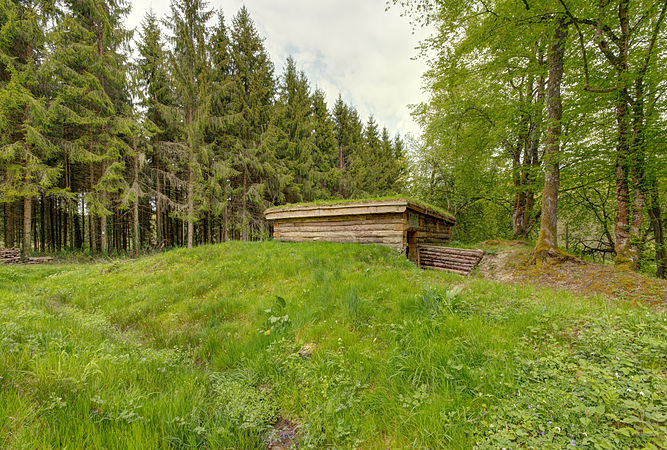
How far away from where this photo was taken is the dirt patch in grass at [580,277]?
4.22 m

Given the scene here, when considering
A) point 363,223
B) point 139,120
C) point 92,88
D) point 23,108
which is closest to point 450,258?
point 363,223

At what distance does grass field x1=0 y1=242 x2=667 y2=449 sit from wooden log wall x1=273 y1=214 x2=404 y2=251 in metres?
3.59

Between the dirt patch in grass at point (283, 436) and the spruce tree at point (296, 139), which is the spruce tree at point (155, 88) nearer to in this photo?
the spruce tree at point (296, 139)

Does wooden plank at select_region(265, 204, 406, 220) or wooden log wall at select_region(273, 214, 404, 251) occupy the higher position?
wooden plank at select_region(265, 204, 406, 220)

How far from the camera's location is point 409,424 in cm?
186

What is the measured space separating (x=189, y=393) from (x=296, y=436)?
119cm

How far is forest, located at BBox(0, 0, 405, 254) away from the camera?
13.4 m

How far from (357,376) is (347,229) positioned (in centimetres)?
638

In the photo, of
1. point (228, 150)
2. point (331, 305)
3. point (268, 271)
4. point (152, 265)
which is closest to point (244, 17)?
point (228, 150)

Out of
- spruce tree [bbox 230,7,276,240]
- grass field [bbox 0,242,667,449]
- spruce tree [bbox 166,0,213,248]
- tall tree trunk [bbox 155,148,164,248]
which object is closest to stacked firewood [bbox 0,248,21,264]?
tall tree trunk [bbox 155,148,164,248]

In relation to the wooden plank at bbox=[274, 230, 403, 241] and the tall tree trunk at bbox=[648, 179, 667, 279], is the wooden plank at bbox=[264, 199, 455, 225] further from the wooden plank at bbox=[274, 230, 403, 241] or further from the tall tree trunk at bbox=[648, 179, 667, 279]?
the tall tree trunk at bbox=[648, 179, 667, 279]

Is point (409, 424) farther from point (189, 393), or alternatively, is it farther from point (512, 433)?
point (189, 393)

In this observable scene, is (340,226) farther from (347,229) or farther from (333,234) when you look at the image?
(333,234)

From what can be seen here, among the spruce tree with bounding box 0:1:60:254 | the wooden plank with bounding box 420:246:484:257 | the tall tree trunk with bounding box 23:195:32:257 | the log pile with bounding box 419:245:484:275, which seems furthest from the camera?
the tall tree trunk with bounding box 23:195:32:257
